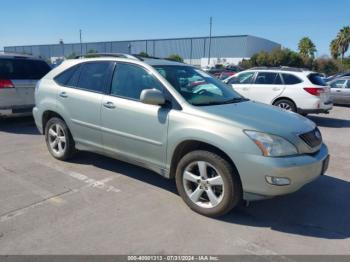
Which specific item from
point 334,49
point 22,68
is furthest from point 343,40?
point 22,68

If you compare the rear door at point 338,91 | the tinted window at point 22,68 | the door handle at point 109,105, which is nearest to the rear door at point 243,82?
the tinted window at point 22,68

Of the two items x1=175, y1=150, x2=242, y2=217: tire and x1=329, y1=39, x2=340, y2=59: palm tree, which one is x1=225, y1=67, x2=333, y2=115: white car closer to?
x1=175, y1=150, x2=242, y2=217: tire

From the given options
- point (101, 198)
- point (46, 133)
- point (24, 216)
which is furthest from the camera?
point (46, 133)

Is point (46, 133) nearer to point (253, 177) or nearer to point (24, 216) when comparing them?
point (24, 216)

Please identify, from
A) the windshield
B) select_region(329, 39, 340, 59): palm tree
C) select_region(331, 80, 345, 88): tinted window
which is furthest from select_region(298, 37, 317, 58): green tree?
the windshield

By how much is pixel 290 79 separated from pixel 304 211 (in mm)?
7215

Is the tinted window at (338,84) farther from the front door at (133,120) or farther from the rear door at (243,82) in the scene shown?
the front door at (133,120)

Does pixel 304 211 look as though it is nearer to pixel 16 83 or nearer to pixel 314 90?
pixel 16 83

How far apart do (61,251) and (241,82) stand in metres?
9.35

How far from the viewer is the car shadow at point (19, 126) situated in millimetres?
7727

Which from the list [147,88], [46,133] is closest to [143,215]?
[147,88]

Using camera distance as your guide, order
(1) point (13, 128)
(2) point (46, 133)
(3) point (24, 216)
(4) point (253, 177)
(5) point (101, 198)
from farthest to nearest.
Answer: (1) point (13, 128)
(2) point (46, 133)
(5) point (101, 198)
(3) point (24, 216)
(4) point (253, 177)

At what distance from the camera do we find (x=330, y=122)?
10.7 metres

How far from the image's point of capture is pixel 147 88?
424 cm
